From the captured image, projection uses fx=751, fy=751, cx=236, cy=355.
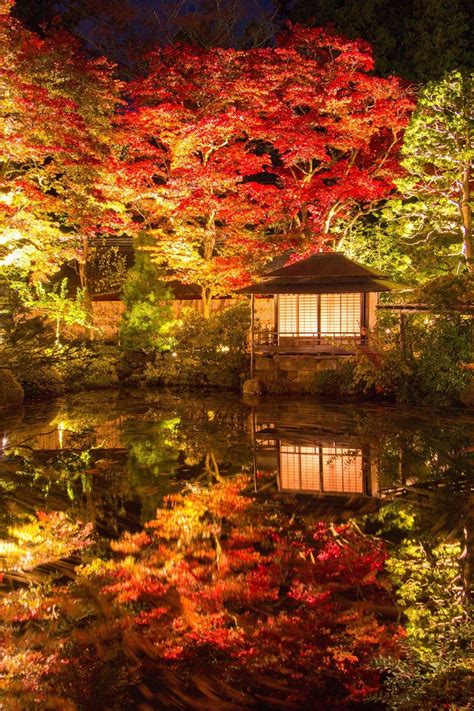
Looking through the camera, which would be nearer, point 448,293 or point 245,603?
point 245,603

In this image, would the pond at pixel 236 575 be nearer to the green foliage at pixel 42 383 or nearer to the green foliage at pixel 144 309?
the green foliage at pixel 42 383

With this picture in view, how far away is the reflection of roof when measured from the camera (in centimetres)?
1938

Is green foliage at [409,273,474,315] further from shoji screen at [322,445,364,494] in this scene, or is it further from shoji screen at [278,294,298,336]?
shoji screen at [322,445,364,494]

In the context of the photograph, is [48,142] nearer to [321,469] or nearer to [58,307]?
[58,307]

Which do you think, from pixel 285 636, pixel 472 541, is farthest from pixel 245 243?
pixel 285 636

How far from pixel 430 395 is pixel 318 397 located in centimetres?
328

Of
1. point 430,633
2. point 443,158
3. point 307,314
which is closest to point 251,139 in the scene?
point 307,314

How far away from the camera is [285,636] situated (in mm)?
5133

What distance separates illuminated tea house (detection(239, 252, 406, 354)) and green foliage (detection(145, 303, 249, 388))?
66 cm

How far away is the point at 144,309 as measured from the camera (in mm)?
23422

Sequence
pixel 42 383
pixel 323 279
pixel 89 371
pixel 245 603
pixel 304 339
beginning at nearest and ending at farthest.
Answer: pixel 245 603
pixel 42 383
pixel 323 279
pixel 304 339
pixel 89 371

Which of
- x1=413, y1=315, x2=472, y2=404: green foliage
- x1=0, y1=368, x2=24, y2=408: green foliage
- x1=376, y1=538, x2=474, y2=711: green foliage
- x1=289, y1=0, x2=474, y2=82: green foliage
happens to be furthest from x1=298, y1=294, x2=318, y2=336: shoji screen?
x1=376, y1=538, x2=474, y2=711: green foliage

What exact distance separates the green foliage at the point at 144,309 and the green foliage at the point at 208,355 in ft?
2.00

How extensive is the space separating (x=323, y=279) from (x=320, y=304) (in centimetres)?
225
